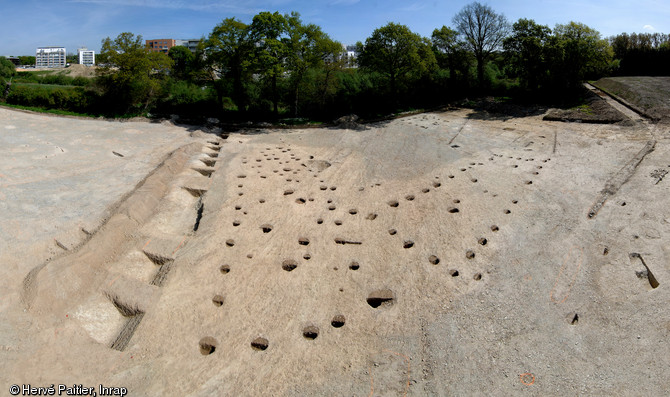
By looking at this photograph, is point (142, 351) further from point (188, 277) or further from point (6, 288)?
point (6, 288)

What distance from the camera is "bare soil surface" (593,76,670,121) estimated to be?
64.4 feet

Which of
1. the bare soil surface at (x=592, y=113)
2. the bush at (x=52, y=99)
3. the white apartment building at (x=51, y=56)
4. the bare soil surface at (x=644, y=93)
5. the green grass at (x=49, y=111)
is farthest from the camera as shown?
the white apartment building at (x=51, y=56)

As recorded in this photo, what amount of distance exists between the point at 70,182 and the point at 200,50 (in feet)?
47.4

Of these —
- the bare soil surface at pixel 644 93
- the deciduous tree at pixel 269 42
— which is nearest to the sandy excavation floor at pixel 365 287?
the bare soil surface at pixel 644 93

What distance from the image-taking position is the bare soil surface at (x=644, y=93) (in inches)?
773

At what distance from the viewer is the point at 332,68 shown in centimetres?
2527

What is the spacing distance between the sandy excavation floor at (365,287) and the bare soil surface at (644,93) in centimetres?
648

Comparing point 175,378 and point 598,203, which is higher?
point 598,203

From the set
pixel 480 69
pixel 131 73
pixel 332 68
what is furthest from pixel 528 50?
pixel 131 73

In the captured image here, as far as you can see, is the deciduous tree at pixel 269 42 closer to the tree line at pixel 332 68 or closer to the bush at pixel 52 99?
the tree line at pixel 332 68

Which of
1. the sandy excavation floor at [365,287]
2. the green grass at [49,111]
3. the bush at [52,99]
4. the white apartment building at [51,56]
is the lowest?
the sandy excavation floor at [365,287]

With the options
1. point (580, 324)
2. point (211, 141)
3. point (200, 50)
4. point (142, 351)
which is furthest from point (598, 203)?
point (200, 50)

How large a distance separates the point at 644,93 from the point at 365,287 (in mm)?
24036

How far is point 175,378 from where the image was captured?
6.41 m
